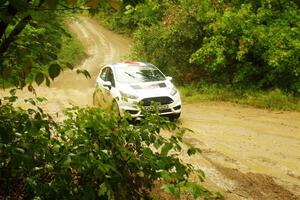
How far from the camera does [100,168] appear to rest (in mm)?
3002

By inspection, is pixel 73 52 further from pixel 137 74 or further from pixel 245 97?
pixel 137 74

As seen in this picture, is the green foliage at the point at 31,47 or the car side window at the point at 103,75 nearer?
the green foliage at the point at 31,47

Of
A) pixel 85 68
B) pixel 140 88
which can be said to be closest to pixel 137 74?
pixel 140 88

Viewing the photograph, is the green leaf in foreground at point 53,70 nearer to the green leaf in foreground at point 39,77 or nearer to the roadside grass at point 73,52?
the green leaf in foreground at point 39,77

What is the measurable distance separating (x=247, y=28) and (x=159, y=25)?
566 centimetres

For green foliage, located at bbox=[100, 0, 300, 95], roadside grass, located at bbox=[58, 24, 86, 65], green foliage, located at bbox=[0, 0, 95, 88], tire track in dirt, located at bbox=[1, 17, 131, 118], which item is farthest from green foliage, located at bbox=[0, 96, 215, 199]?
roadside grass, located at bbox=[58, 24, 86, 65]

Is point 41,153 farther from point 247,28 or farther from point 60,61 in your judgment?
point 247,28

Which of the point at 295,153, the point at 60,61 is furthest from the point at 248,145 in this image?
the point at 60,61

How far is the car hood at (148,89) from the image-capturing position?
476 inches

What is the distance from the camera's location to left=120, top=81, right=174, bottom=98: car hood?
1210 centimetres

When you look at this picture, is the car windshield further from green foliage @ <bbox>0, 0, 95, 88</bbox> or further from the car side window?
green foliage @ <bbox>0, 0, 95, 88</bbox>

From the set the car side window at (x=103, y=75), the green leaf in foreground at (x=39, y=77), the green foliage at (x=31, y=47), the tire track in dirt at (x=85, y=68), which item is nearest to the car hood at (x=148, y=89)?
the car side window at (x=103, y=75)

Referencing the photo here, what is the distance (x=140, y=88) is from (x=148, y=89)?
0.75ft

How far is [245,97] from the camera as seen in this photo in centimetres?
1727
